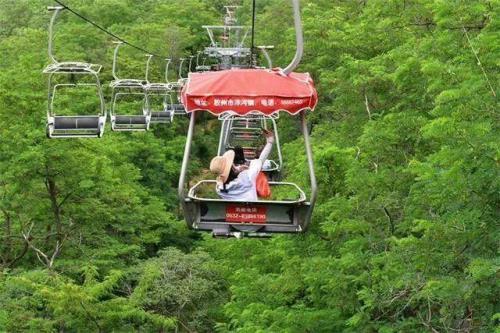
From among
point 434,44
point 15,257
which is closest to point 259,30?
point 15,257

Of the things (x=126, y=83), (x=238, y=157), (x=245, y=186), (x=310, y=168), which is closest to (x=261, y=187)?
(x=245, y=186)

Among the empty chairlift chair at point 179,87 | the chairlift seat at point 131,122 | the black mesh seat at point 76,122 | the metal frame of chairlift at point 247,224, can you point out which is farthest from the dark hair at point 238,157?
the chairlift seat at point 131,122

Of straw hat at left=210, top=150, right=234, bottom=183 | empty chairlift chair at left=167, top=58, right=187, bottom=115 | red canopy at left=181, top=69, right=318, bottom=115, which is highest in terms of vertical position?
red canopy at left=181, top=69, right=318, bottom=115

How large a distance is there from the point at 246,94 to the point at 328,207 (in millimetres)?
6003

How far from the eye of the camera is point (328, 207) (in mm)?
14484

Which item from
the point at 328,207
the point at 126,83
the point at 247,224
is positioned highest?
the point at 247,224

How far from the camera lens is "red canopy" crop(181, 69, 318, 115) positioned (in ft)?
29.1

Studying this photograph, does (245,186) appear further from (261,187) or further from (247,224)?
(247,224)

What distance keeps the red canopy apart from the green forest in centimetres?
189

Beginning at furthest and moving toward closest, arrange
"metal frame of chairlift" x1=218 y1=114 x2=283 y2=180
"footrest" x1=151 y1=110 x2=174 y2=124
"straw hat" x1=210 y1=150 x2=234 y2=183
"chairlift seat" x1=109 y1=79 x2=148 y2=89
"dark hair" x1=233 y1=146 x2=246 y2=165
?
"footrest" x1=151 y1=110 x2=174 y2=124 → "chairlift seat" x1=109 y1=79 x2=148 y2=89 → "metal frame of chairlift" x1=218 y1=114 x2=283 y2=180 → "dark hair" x1=233 y1=146 x2=246 y2=165 → "straw hat" x1=210 y1=150 x2=234 y2=183

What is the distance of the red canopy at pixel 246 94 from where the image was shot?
8883mm

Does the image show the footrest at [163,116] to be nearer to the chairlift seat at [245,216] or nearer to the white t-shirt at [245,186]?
the white t-shirt at [245,186]

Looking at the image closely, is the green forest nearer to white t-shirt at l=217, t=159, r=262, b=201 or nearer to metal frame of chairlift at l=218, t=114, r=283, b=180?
metal frame of chairlift at l=218, t=114, r=283, b=180

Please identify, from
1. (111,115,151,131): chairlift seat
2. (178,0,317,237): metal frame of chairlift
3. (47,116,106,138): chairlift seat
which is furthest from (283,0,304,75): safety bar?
(111,115,151,131): chairlift seat
